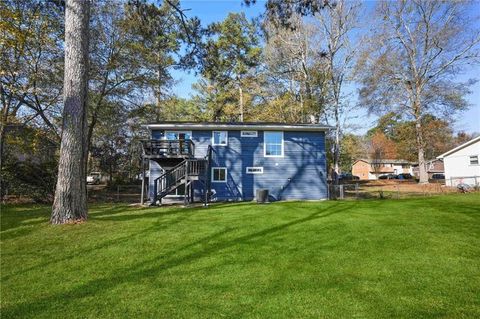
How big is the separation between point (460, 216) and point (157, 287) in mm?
9383

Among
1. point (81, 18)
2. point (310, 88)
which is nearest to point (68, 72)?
point (81, 18)

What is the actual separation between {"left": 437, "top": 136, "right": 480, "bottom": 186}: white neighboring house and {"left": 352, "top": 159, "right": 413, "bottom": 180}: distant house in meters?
31.7

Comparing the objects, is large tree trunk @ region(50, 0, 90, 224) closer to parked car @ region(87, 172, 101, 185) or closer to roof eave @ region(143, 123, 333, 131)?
roof eave @ region(143, 123, 333, 131)

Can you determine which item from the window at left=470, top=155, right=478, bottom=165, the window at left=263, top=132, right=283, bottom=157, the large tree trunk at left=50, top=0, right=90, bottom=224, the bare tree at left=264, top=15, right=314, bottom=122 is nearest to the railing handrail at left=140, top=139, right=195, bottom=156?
the window at left=263, top=132, right=283, bottom=157

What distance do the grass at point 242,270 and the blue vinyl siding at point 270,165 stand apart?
953 centimetres

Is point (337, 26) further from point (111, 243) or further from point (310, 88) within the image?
point (111, 243)

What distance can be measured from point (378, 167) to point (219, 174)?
53789 mm

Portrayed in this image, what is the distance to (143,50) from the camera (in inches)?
811

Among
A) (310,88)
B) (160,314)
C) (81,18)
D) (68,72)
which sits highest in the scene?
(310,88)

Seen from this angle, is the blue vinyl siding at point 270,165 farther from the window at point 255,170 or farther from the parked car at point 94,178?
the parked car at point 94,178

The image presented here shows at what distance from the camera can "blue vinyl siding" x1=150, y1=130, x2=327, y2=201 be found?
1788cm

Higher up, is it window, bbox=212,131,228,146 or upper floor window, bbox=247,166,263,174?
window, bbox=212,131,228,146

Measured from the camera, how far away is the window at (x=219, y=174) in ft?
58.6

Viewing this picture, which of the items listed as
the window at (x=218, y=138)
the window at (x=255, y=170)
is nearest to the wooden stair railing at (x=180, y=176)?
the window at (x=218, y=138)
